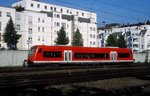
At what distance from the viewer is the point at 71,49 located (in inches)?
1641

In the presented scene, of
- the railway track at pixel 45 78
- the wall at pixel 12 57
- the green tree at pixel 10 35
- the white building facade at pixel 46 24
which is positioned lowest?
the railway track at pixel 45 78

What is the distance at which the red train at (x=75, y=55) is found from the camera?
38.5m

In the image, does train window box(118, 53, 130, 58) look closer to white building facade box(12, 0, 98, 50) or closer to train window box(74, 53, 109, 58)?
train window box(74, 53, 109, 58)

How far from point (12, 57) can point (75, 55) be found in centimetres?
816

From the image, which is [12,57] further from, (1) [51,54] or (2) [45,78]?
(2) [45,78]

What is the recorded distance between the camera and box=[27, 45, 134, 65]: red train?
38.5m

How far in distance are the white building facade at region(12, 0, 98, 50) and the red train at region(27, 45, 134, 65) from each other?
134ft

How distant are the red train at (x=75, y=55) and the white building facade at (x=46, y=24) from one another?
40946mm

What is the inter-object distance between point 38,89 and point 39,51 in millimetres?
22777

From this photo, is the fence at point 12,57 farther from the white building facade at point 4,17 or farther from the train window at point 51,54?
the white building facade at point 4,17

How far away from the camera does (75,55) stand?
42.2 meters

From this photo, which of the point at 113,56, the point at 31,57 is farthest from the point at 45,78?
the point at 113,56

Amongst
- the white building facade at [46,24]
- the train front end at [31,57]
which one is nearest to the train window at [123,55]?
the train front end at [31,57]

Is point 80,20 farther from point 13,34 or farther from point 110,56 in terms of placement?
point 110,56
